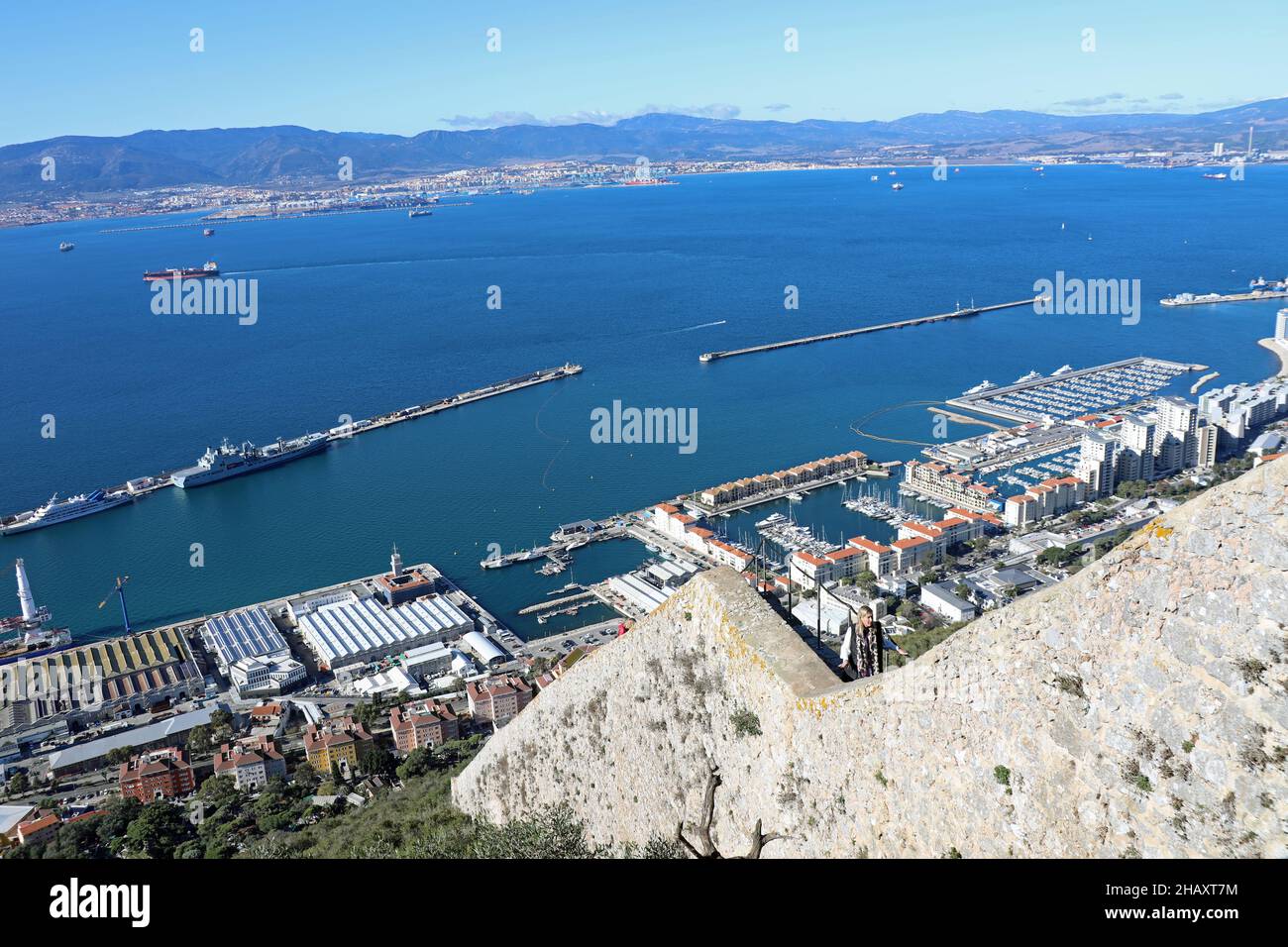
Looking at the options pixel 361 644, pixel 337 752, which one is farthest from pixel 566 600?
pixel 337 752

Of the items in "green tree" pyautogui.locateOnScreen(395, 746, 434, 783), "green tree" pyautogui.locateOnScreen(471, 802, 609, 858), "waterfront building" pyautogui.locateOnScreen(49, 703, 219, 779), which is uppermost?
"green tree" pyautogui.locateOnScreen(471, 802, 609, 858)

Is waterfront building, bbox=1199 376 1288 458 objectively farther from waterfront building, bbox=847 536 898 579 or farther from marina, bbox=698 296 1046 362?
marina, bbox=698 296 1046 362

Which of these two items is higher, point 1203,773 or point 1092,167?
point 1092,167

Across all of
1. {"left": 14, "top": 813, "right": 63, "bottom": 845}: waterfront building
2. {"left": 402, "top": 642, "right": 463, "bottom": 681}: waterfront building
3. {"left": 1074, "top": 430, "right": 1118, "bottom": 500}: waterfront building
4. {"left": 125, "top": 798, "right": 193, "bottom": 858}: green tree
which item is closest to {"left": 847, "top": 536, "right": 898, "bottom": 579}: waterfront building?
{"left": 1074, "top": 430, "right": 1118, "bottom": 500}: waterfront building

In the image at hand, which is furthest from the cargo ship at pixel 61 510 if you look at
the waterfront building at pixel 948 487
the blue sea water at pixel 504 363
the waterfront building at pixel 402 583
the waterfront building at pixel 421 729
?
the waterfront building at pixel 948 487

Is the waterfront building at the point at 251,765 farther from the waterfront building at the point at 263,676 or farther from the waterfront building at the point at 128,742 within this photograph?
the waterfront building at the point at 263,676
